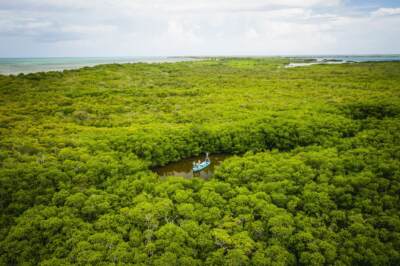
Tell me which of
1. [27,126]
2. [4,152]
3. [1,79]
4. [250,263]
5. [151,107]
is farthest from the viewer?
[1,79]

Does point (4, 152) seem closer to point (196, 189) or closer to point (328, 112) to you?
point (196, 189)

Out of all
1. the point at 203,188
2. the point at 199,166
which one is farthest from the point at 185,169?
the point at 203,188

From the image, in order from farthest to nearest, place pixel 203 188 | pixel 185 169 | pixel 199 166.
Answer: pixel 185 169 < pixel 199 166 < pixel 203 188

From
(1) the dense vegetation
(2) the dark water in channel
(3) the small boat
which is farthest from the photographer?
(2) the dark water in channel

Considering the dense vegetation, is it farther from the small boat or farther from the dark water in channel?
the small boat

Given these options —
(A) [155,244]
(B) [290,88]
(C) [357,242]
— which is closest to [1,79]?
(A) [155,244]

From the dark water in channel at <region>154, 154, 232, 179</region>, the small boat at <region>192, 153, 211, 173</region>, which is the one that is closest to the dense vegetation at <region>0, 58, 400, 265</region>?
the dark water in channel at <region>154, 154, 232, 179</region>

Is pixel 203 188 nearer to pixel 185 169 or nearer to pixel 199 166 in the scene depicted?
pixel 199 166
